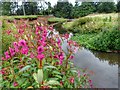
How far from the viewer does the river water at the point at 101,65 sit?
9.73ft

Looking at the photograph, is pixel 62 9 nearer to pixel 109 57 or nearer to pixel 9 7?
pixel 9 7

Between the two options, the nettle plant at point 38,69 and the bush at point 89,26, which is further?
the bush at point 89,26

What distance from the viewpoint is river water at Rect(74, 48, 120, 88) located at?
9.73 feet

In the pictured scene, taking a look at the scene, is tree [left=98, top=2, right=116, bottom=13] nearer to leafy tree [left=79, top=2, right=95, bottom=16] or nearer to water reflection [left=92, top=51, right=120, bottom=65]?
leafy tree [left=79, top=2, right=95, bottom=16]

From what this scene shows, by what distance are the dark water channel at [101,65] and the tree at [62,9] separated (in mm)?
9586

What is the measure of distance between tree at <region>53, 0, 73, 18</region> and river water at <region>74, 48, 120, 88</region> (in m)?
9.59

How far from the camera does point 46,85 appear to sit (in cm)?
125

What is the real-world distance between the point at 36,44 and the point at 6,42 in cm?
121

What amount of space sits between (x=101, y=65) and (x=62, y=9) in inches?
431

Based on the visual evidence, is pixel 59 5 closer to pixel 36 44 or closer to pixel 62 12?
pixel 62 12

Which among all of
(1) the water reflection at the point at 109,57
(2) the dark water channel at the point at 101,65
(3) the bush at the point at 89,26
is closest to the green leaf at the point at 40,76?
(2) the dark water channel at the point at 101,65

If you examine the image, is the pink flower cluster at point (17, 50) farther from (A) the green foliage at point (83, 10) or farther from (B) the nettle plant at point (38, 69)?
(A) the green foliage at point (83, 10)

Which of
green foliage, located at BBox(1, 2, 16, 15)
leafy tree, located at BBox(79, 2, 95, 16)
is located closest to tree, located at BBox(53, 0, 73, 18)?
leafy tree, located at BBox(79, 2, 95, 16)

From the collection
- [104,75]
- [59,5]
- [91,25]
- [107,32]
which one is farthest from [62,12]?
[104,75]
